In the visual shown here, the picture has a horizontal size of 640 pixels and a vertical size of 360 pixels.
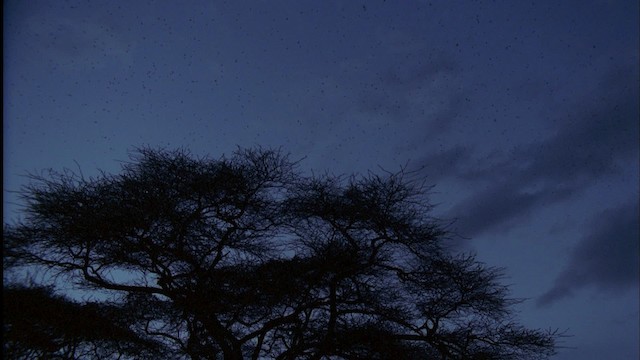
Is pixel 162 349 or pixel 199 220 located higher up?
pixel 199 220

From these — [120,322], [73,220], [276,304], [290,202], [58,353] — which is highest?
[290,202]

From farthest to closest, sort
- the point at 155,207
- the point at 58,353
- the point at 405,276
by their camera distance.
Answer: the point at 405,276 < the point at 155,207 < the point at 58,353

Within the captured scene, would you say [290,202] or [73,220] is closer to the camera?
[73,220]

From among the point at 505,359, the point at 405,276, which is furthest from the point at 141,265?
the point at 505,359

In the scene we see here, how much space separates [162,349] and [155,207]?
10.3ft

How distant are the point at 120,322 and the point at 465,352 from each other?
6.42 m

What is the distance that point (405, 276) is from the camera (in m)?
11.2

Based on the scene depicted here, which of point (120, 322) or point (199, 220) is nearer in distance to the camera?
point (120, 322)

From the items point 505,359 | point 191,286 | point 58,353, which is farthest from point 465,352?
point 58,353

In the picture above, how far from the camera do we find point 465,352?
1023cm

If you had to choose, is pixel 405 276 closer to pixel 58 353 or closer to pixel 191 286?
pixel 191 286

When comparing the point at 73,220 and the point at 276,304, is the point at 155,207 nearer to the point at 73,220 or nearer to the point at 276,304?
the point at 73,220

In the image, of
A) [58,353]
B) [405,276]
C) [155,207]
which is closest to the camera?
[58,353]

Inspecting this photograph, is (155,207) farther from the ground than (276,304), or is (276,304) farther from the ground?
(155,207)
